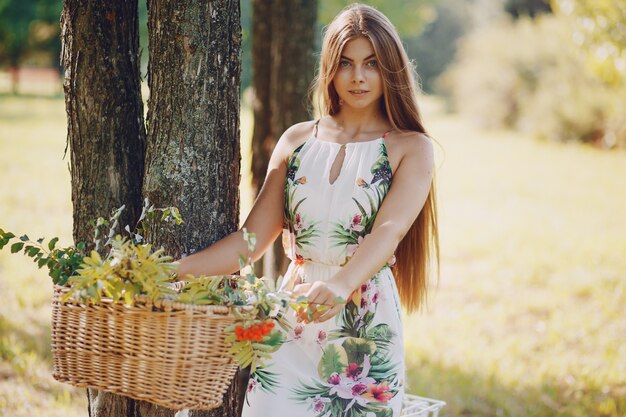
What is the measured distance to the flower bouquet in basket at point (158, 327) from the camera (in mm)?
1911

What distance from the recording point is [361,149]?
2.69 metres

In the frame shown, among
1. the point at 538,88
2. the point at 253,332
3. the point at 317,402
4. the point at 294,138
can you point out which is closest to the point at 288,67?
the point at 294,138

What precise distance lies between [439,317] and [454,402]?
2.07 m

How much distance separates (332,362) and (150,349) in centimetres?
79

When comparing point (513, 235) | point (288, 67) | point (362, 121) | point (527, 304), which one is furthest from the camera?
point (513, 235)

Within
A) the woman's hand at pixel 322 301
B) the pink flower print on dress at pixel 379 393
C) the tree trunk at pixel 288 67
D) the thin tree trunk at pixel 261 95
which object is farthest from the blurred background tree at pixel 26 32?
the woman's hand at pixel 322 301

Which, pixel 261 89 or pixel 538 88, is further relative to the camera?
pixel 538 88

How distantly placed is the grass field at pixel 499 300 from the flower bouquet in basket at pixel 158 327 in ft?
3.98

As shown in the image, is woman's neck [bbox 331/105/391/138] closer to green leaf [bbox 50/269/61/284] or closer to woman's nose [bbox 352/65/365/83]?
woman's nose [bbox 352/65/365/83]

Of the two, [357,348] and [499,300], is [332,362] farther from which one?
[499,300]

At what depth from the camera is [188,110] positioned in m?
2.52

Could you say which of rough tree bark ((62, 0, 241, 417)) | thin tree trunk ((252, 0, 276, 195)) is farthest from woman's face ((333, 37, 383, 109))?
thin tree trunk ((252, 0, 276, 195))

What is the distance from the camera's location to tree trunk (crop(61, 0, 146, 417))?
2.67 m

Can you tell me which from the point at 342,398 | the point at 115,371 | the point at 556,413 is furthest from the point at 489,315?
the point at 115,371
